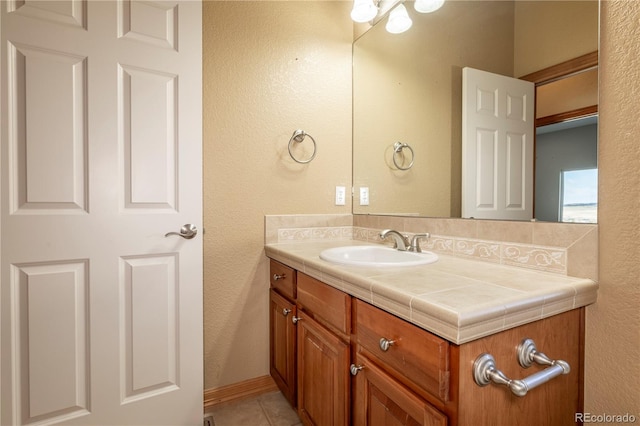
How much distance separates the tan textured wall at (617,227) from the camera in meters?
0.82

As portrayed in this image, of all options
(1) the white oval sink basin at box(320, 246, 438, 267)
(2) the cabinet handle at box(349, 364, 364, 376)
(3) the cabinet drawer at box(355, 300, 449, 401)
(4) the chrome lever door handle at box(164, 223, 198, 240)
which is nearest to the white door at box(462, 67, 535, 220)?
(1) the white oval sink basin at box(320, 246, 438, 267)

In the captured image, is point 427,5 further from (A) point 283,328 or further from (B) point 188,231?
(A) point 283,328

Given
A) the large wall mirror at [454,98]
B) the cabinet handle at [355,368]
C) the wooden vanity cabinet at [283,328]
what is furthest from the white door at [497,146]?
the wooden vanity cabinet at [283,328]

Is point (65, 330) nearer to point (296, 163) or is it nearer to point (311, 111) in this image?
point (296, 163)

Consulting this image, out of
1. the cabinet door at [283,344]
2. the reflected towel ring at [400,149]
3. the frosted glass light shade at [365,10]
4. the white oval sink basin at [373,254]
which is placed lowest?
the cabinet door at [283,344]

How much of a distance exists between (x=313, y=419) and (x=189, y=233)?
94cm

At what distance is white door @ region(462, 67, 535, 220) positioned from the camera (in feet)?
3.61

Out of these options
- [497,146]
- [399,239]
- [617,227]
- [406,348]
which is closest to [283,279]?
[399,239]

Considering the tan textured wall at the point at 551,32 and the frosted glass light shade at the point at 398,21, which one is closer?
the tan textured wall at the point at 551,32

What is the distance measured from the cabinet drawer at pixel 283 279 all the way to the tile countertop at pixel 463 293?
0.92 ft

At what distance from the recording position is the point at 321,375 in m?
1.18

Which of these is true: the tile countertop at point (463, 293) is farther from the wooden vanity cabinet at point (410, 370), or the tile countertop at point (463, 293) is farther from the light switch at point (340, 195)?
the light switch at point (340, 195)

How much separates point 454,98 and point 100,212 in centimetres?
159

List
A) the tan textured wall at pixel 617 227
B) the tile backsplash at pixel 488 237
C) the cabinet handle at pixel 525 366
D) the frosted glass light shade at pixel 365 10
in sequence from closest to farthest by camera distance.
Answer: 1. the cabinet handle at pixel 525 366
2. the tan textured wall at pixel 617 227
3. the tile backsplash at pixel 488 237
4. the frosted glass light shade at pixel 365 10
